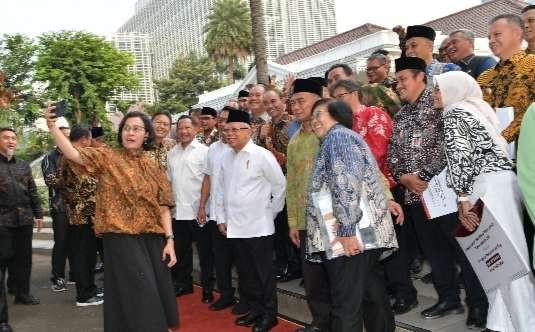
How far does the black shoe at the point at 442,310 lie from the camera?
3863 millimetres

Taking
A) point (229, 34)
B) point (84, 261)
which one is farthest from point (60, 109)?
point (229, 34)

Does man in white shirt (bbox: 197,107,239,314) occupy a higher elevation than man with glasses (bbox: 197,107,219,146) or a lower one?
lower

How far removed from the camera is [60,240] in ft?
23.8

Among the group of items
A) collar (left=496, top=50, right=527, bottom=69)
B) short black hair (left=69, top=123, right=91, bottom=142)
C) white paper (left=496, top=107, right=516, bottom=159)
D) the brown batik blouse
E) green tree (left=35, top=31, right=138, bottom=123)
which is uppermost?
green tree (left=35, top=31, right=138, bottom=123)

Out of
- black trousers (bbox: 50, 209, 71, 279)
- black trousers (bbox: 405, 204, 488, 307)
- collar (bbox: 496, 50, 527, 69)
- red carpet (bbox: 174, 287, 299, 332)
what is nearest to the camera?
collar (bbox: 496, 50, 527, 69)

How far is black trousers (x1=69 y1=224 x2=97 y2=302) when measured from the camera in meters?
6.27

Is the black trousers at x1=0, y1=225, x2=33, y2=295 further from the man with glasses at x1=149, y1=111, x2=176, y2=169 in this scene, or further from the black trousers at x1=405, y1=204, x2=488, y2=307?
the black trousers at x1=405, y1=204, x2=488, y2=307

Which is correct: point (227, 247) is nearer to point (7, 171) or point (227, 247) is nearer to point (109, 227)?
point (109, 227)

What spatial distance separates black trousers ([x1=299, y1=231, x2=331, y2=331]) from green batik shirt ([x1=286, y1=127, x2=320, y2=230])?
0.26m

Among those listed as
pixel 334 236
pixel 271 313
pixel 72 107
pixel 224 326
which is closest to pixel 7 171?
pixel 224 326

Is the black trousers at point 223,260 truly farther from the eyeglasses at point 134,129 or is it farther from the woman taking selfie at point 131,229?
the eyeglasses at point 134,129

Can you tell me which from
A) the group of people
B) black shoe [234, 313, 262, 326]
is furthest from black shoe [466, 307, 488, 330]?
black shoe [234, 313, 262, 326]

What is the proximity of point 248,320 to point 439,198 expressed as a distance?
218cm

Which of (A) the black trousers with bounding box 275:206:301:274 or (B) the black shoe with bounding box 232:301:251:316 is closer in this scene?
(B) the black shoe with bounding box 232:301:251:316
